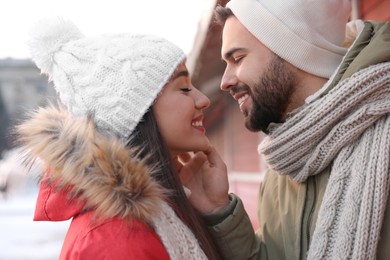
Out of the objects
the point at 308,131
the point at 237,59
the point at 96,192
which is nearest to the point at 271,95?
the point at 237,59

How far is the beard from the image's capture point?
2.41 metres

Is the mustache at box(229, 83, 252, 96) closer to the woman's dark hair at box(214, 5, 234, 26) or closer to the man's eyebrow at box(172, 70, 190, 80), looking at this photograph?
the woman's dark hair at box(214, 5, 234, 26)

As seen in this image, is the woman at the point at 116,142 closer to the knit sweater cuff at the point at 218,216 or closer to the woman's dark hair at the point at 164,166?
the woman's dark hair at the point at 164,166

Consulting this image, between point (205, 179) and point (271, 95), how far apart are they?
0.46 metres

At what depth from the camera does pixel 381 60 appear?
198cm

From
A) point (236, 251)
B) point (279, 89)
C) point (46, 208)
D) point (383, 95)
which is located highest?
point (383, 95)

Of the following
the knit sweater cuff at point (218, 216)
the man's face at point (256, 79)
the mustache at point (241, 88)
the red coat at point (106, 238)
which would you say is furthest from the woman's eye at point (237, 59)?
the red coat at point (106, 238)

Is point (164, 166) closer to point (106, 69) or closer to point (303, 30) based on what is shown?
point (106, 69)

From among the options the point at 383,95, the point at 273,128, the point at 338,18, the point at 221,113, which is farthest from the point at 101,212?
the point at 221,113

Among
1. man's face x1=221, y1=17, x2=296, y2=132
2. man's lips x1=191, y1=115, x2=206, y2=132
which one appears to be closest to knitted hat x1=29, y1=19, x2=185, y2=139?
man's lips x1=191, y1=115, x2=206, y2=132

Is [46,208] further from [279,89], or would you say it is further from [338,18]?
[338,18]

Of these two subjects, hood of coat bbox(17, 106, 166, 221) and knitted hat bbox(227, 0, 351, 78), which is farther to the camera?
knitted hat bbox(227, 0, 351, 78)

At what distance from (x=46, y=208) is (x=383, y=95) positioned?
44.8 inches

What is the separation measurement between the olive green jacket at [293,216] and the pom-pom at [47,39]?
78 centimetres
